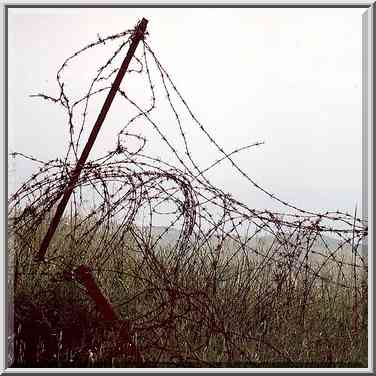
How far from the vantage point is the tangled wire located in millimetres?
3895

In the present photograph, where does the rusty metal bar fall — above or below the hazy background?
below

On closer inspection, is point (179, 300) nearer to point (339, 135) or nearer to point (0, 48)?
point (339, 135)

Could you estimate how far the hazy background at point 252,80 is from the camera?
387cm

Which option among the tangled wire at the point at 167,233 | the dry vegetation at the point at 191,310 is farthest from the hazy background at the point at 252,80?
the dry vegetation at the point at 191,310

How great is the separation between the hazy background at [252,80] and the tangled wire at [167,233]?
47 millimetres

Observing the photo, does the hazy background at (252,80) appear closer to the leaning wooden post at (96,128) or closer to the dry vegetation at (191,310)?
the leaning wooden post at (96,128)

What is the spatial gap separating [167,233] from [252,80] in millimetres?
695

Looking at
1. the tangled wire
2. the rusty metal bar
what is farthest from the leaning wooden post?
the rusty metal bar

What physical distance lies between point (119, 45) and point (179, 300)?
1.04 meters

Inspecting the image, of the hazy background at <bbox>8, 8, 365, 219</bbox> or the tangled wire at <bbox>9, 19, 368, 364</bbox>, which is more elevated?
the hazy background at <bbox>8, 8, 365, 219</bbox>

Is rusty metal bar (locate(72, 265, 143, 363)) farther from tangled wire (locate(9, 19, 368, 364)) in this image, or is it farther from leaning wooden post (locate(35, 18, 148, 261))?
leaning wooden post (locate(35, 18, 148, 261))

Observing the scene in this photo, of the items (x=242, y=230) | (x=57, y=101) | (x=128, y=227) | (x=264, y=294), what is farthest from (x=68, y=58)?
(x=264, y=294)

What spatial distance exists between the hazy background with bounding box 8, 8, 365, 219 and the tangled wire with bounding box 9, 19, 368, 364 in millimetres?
47

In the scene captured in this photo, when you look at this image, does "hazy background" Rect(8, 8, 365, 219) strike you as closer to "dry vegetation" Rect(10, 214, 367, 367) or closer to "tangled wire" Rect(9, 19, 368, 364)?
"tangled wire" Rect(9, 19, 368, 364)
